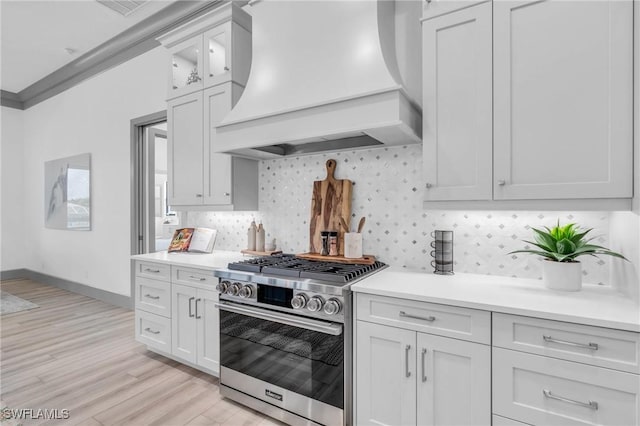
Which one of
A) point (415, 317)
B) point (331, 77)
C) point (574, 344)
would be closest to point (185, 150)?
point (331, 77)

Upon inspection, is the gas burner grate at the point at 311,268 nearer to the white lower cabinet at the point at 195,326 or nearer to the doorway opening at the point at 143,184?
the white lower cabinet at the point at 195,326

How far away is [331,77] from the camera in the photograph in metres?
2.00

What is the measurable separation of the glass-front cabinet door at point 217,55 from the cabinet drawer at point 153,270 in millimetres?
1594

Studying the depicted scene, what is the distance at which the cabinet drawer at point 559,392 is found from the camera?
3.99 feet

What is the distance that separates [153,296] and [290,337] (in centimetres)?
152

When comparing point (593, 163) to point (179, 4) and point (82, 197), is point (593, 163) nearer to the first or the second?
point (179, 4)

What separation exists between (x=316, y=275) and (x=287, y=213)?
41.2 inches

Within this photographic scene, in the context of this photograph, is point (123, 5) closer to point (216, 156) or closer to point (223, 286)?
point (216, 156)

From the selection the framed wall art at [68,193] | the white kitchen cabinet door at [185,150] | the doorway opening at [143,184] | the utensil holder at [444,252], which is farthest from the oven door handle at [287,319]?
the framed wall art at [68,193]

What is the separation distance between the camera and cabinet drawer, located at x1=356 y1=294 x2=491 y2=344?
4.78 feet

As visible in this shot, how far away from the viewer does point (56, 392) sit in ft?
7.72

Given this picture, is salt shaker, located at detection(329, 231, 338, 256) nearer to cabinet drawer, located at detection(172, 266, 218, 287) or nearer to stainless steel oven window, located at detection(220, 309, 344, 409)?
stainless steel oven window, located at detection(220, 309, 344, 409)

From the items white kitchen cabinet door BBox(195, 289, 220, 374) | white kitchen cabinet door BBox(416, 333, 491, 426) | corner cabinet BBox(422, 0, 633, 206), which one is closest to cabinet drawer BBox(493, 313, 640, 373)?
white kitchen cabinet door BBox(416, 333, 491, 426)

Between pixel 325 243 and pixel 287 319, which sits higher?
pixel 325 243
